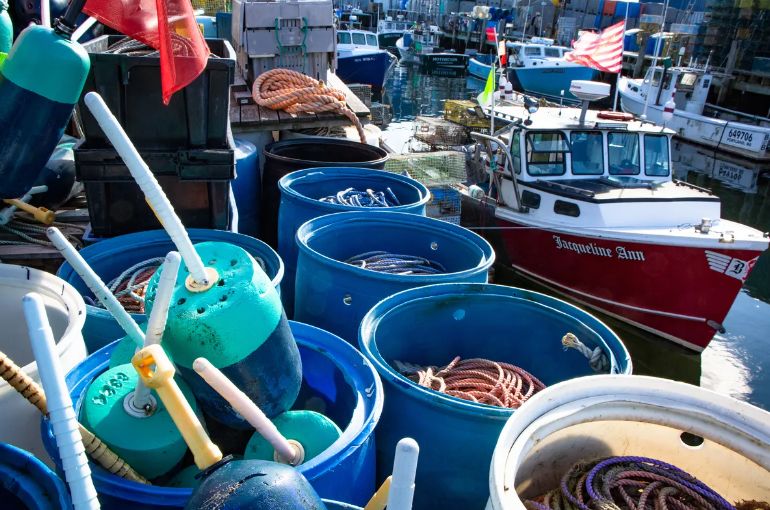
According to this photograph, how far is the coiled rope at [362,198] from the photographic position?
4281mm

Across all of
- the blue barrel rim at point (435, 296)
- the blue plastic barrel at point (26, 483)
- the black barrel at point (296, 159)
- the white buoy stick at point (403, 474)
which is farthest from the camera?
the black barrel at point (296, 159)

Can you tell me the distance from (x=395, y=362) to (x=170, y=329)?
1602 millimetres

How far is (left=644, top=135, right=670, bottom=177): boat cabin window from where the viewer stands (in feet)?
26.0

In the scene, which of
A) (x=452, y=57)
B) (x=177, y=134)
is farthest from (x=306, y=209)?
(x=452, y=57)

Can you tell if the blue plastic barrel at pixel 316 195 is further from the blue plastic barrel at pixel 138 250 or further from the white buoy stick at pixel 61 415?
the white buoy stick at pixel 61 415

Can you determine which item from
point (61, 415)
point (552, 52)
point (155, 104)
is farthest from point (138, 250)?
point (552, 52)

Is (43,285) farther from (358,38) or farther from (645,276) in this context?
(358,38)

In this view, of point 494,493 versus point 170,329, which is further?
point 170,329

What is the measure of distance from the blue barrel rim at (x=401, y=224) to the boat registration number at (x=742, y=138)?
57.7 ft

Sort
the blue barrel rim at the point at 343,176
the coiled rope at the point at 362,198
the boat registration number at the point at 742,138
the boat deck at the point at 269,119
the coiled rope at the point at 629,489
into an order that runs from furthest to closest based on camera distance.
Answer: the boat registration number at the point at 742,138 < the boat deck at the point at 269,119 < the coiled rope at the point at 362,198 < the blue barrel rim at the point at 343,176 < the coiled rope at the point at 629,489

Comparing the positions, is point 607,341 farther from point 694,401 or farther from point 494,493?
point 494,493

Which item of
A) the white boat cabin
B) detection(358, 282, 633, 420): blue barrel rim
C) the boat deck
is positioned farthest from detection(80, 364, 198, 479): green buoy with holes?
the white boat cabin

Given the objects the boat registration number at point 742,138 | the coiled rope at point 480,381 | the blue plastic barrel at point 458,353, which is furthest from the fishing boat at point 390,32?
the coiled rope at point 480,381

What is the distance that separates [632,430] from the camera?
6.95ft
